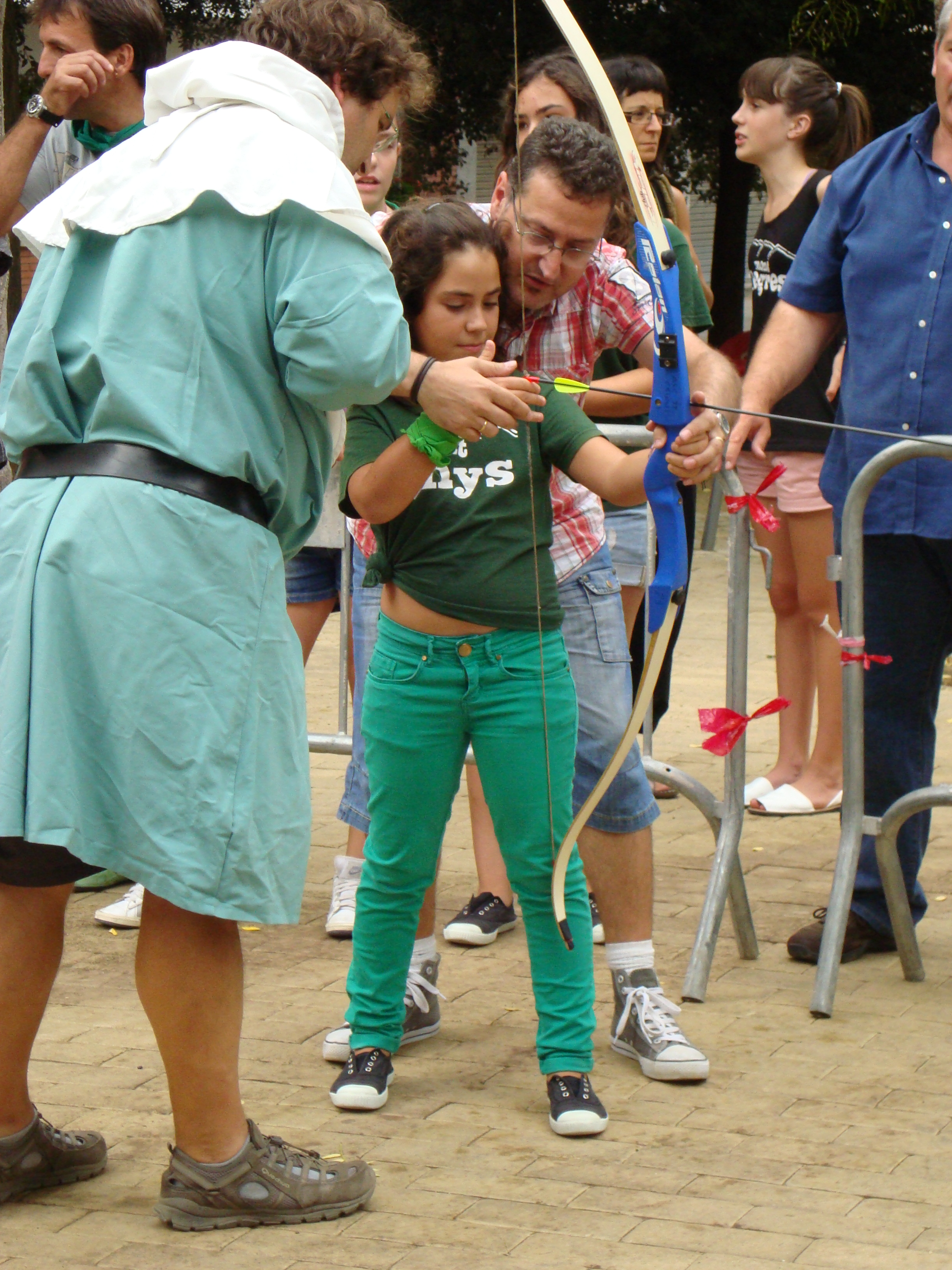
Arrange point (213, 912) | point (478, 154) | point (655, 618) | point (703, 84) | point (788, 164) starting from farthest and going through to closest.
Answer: point (478, 154)
point (703, 84)
point (788, 164)
point (655, 618)
point (213, 912)

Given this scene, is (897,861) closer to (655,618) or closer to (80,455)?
(655,618)

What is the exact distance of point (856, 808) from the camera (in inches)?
154

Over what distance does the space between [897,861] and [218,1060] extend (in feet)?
6.27

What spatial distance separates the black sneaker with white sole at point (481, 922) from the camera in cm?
412

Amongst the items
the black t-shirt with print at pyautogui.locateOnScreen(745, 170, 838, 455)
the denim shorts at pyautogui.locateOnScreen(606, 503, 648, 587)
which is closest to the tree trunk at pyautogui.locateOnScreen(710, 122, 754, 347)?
the black t-shirt with print at pyautogui.locateOnScreen(745, 170, 838, 455)

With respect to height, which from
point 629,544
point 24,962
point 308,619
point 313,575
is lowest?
point 24,962

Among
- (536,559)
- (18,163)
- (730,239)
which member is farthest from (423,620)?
(730,239)

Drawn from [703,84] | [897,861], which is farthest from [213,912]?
[703,84]

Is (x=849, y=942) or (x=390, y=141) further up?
(x=390, y=141)

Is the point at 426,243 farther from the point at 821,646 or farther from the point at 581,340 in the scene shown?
Result: the point at 821,646

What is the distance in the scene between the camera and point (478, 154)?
20.6m

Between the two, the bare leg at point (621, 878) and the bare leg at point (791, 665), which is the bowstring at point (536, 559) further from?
the bare leg at point (791, 665)

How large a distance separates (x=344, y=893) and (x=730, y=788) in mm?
1038

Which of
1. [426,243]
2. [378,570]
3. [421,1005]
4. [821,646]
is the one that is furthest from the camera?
[821,646]
